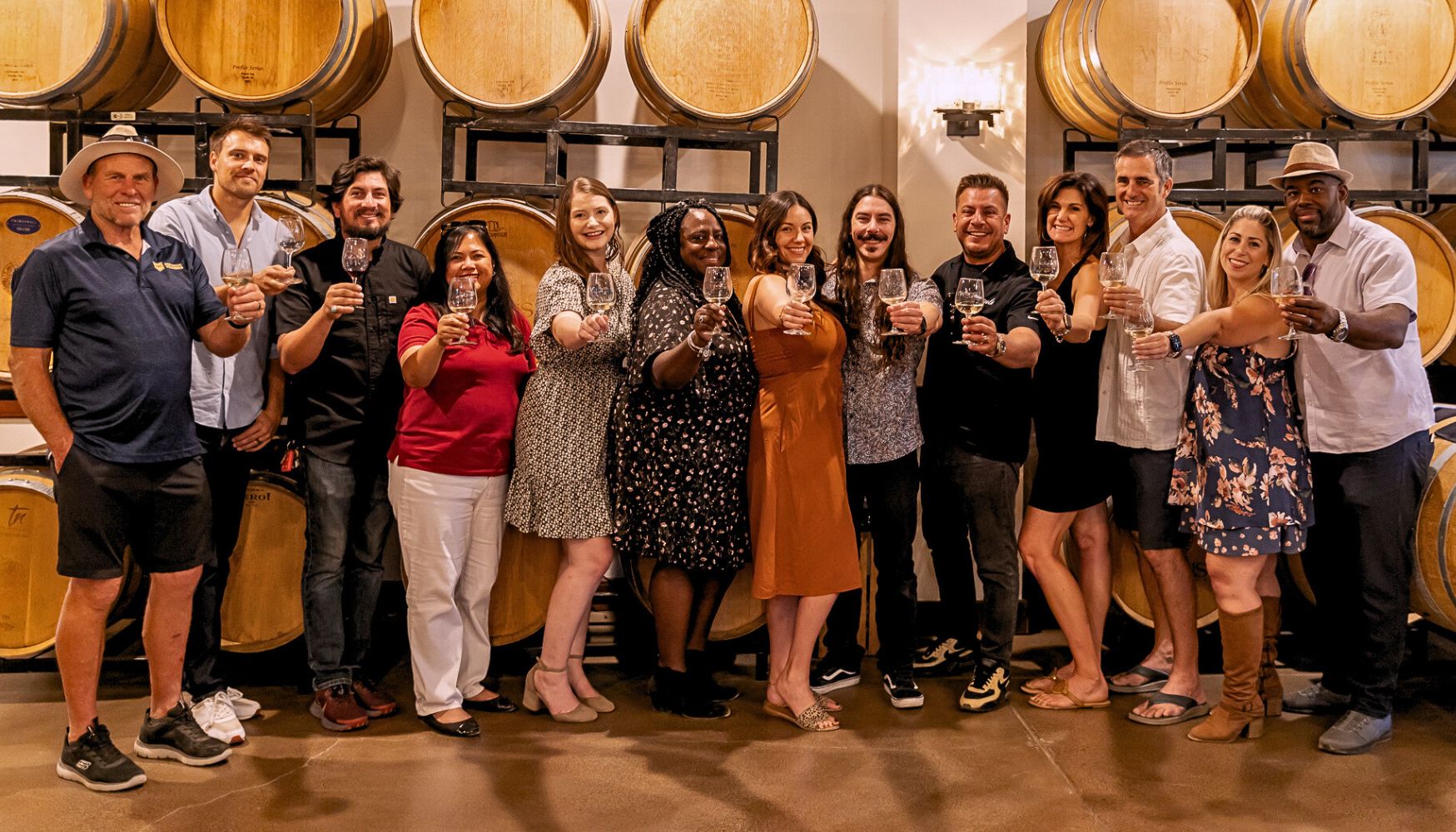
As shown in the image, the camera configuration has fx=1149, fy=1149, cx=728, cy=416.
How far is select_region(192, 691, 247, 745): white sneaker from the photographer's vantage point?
11.5ft

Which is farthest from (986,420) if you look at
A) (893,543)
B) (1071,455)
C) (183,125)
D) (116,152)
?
(183,125)

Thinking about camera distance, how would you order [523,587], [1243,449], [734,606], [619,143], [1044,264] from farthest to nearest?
1. [619,143]
2. [734,606]
3. [523,587]
4. [1243,449]
5. [1044,264]

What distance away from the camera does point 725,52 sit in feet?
14.2

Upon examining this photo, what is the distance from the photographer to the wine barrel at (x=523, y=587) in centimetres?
404

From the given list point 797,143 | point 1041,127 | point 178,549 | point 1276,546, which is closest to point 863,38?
point 797,143

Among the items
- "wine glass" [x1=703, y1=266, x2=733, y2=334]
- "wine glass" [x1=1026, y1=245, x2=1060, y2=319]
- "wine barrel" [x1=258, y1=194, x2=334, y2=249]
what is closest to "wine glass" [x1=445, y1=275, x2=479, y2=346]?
"wine glass" [x1=703, y1=266, x2=733, y2=334]

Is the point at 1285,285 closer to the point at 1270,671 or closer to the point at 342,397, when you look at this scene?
the point at 1270,671

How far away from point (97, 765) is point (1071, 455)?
3.08 m

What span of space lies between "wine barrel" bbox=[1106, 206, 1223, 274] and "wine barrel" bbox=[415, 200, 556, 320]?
2175 mm

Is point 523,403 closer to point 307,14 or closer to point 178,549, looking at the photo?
point 178,549

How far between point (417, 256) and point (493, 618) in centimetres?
128

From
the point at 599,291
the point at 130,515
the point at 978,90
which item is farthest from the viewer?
the point at 978,90

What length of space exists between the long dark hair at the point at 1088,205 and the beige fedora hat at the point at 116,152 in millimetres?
2726

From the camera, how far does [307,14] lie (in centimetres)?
424
